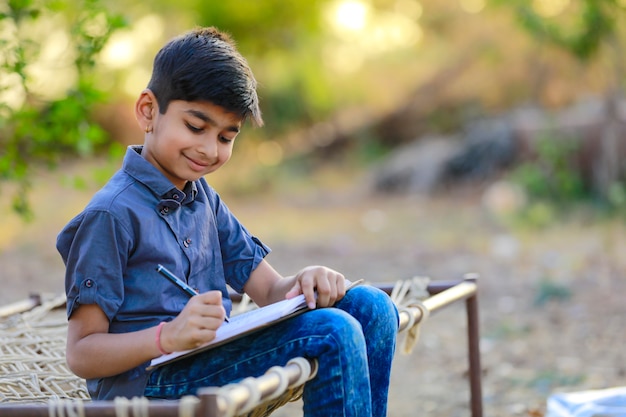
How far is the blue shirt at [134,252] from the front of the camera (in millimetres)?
1705

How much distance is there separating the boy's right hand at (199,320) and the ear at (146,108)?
1.69 feet

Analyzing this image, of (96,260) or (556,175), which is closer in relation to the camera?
(96,260)

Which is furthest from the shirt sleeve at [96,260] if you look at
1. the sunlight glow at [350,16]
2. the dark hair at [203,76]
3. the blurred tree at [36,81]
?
the sunlight glow at [350,16]

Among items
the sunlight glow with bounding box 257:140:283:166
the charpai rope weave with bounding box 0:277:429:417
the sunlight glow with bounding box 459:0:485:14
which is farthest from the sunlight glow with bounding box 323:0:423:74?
the charpai rope weave with bounding box 0:277:429:417

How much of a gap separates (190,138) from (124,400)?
0.64m

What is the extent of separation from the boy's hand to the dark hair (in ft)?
1.25

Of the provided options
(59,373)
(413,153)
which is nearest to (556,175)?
(413,153)

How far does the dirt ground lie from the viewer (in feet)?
12.0

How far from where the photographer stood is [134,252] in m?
1.79

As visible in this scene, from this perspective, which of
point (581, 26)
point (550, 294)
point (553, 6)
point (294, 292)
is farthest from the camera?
point (553, 6)

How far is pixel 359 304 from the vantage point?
198 centimetres

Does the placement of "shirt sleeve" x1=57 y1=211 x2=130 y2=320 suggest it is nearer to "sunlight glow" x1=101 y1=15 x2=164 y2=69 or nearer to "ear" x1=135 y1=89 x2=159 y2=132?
Answer: "ear" x1=135 y1=89 x2=159 y2=132

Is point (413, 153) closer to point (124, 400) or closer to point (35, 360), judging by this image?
point (35, 360)

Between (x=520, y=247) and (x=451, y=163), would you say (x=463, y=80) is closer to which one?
(x=451, y=163)
